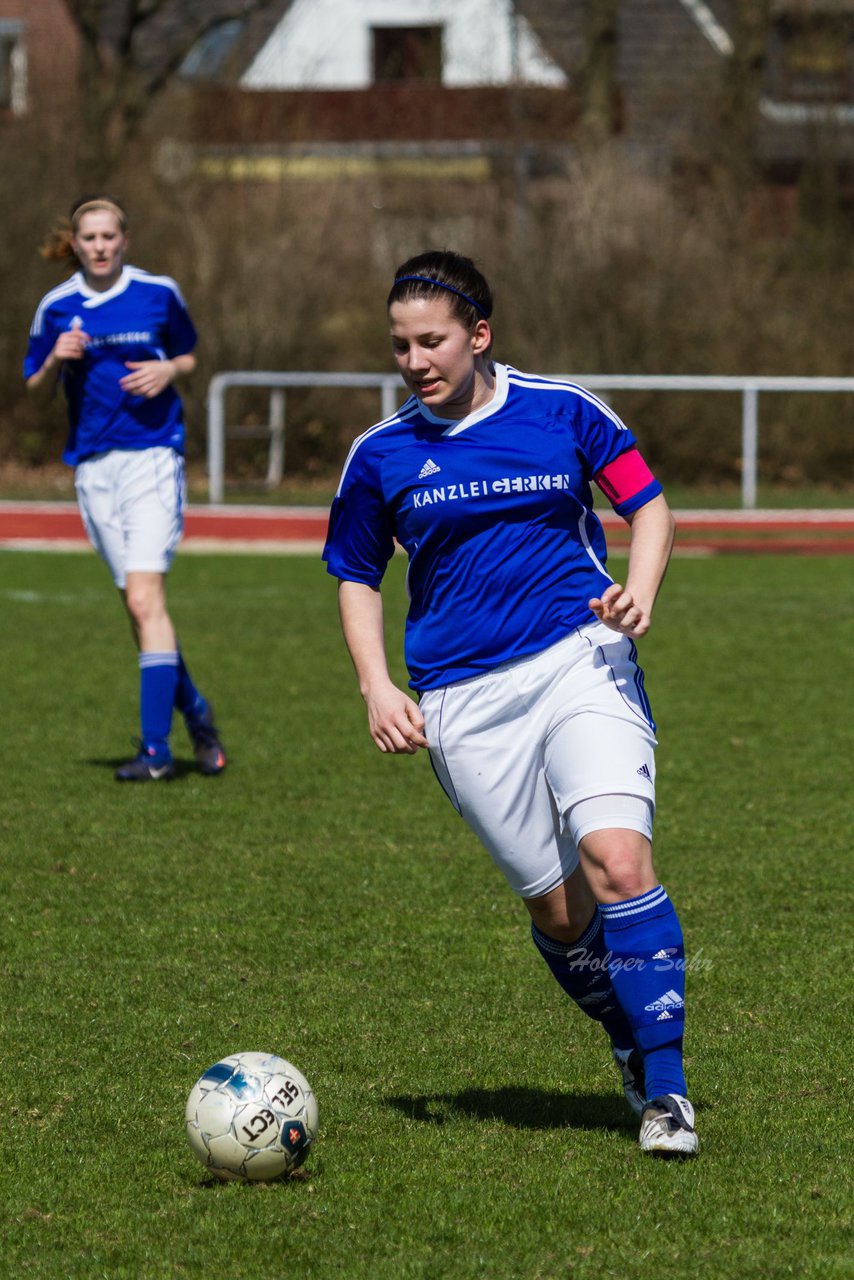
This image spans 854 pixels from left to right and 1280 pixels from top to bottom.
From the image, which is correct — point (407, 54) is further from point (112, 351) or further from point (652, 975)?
point (652, 975)

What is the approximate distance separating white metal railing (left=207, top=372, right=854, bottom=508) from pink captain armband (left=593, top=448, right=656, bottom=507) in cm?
1599

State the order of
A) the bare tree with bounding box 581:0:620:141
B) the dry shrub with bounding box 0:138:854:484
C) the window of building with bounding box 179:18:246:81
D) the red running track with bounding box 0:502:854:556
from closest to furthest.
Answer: the red running track with bounding box 0:502:854:556, the dry shrub with bounding box 0:138:854:484, the bare tree with bounding box 581:0:620:141, the window of building with bounding box 179:18:246:81

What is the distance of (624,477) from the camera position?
4.11 meters

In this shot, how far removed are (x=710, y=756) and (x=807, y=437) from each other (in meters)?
14.1

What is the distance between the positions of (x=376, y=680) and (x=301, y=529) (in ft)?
48.5

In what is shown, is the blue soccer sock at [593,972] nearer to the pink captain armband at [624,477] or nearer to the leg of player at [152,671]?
the pink captain armband at [624,477]

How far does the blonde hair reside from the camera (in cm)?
764

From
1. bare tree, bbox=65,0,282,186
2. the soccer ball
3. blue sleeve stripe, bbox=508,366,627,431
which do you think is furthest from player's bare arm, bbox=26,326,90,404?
bare tree, bbox=65,0,282,186

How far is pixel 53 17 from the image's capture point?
3759 centimetres

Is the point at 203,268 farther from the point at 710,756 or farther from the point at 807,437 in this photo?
the point at 710,756

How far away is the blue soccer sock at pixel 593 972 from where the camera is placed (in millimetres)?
4156

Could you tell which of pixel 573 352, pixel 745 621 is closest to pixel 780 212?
pixel 573 352

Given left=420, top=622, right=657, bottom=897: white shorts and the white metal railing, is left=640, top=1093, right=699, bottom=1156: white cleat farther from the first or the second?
the white metal railing

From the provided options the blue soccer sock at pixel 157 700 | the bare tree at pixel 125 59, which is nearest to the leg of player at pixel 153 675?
the blue soccer sock at pixel 157 700
